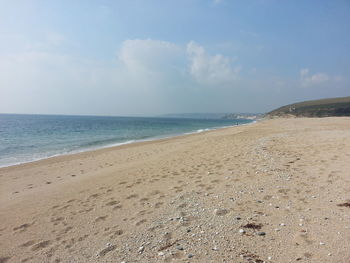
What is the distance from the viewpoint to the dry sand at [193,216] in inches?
140

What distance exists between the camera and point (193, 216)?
15.5 ft

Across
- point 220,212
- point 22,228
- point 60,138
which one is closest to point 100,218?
point 22,228

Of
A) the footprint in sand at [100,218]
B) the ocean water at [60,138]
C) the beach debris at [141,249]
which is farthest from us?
the ocean water at [60,138]

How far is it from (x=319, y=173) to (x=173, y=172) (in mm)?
4798

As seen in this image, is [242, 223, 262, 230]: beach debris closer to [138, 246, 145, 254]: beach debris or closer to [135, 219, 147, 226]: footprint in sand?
[138, 246, 145, 254]: beach debris

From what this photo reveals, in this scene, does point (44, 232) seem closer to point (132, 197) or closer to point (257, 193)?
point (132, 197)

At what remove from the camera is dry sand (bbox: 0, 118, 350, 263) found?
11.6 ft

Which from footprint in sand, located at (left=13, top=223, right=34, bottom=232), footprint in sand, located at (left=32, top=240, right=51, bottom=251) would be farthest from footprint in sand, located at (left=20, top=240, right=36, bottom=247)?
footprint in sand, located at (left=13, top=223, right=34, bottom=232)

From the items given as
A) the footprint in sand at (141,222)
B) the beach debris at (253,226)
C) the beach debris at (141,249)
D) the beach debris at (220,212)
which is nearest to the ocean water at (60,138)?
the footprint in sand at (141,222)

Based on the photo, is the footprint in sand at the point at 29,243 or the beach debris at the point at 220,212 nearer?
the footprint in sand at the point at 29,243

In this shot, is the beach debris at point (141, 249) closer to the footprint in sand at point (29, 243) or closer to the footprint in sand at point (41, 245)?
the footprint in sand at point (41, 245)

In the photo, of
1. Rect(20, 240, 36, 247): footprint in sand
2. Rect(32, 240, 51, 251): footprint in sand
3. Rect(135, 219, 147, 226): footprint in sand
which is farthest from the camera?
Rect(135, 219, 147, 226): footprint in sand

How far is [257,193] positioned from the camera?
5578 mm

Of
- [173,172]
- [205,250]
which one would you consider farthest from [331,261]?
[173,172]
